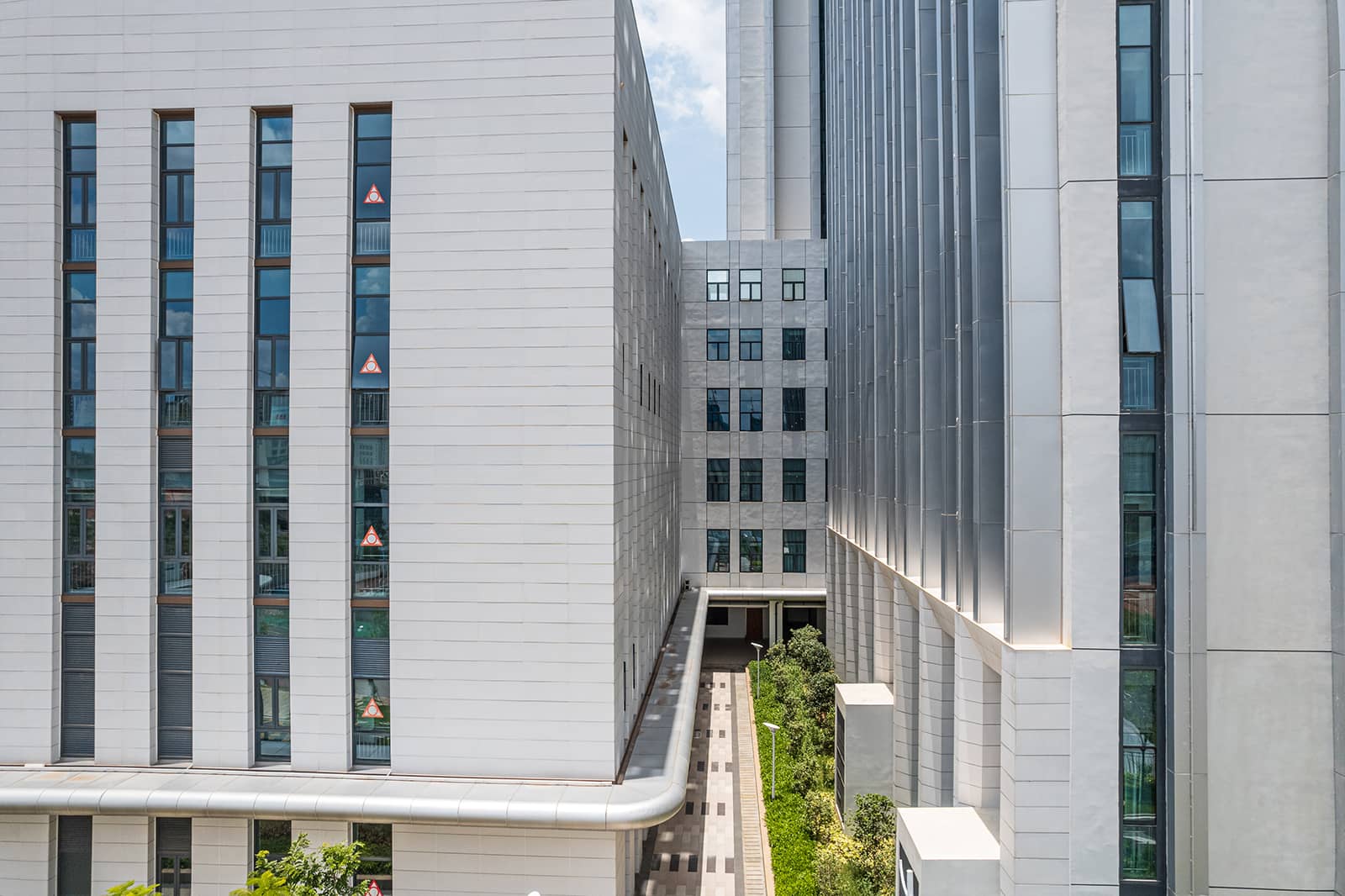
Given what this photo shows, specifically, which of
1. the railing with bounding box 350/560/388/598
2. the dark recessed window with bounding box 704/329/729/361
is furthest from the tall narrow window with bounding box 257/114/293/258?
the dark recessed window with bounding box 704/329/729/361

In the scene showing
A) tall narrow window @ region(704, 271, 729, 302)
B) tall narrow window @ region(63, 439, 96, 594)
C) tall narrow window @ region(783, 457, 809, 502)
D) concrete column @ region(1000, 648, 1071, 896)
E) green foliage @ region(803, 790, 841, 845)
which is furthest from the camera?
tall narrow window @ region(704, 271, 729, 302)

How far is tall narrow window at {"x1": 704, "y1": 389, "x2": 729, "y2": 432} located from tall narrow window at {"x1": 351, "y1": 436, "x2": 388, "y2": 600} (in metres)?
30.3

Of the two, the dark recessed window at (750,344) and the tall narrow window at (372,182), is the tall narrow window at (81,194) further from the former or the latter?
the dark recessed window at (750,344)

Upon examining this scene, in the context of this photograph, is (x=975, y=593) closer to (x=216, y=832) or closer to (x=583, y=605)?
(x=583, y=605)

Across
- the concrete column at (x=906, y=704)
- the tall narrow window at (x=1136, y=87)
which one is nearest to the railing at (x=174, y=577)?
the concrete column at (x=906, y=704)

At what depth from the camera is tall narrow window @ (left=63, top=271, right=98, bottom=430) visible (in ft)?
58.9

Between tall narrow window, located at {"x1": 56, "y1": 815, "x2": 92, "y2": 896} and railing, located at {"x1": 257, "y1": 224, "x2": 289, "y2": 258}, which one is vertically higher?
railing, located at {"x1": 257, "y1": 224, "x2": 289, "y2": 258}

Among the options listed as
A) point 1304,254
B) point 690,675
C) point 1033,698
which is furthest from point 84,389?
point 1304,254

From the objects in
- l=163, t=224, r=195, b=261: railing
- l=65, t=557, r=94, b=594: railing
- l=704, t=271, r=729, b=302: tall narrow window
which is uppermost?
l=704, t=271, r=729, b=302: tall narrow window

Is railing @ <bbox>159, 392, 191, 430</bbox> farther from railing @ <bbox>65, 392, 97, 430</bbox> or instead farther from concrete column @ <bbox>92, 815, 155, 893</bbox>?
concrete column @ <bbox>92, 815, 155, 893</bbox>

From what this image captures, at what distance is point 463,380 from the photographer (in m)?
16.8

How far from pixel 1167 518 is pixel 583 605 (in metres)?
10.8

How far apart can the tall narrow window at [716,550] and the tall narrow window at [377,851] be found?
30301 mm

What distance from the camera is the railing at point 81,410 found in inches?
706
